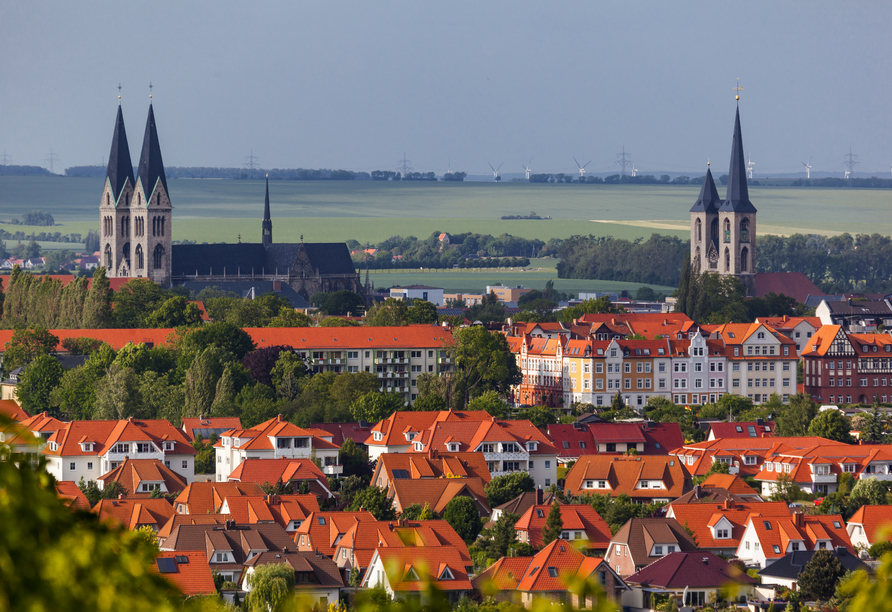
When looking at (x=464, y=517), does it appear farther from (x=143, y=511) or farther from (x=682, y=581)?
(x=143, y=511)

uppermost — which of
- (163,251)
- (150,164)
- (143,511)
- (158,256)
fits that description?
(150,164)

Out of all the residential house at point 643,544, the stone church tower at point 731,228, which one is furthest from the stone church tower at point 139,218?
the residential house at point 643,544

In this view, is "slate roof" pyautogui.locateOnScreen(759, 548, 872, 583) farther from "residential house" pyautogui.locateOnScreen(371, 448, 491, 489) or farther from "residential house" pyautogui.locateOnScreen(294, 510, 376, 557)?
"residential house" pyautogui.locateOnScreen(371, 448, 491, 489)

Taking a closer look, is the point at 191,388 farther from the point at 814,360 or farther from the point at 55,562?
the point at 55,562

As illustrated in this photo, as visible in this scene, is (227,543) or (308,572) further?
(227,543)

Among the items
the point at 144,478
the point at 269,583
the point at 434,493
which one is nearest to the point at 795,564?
the point at 434,493

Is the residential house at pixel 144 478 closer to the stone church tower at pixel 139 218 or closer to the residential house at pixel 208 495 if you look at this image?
the residential house at pixel 208 495

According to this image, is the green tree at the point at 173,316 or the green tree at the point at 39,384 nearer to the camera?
the green tree at the point at 39,384
